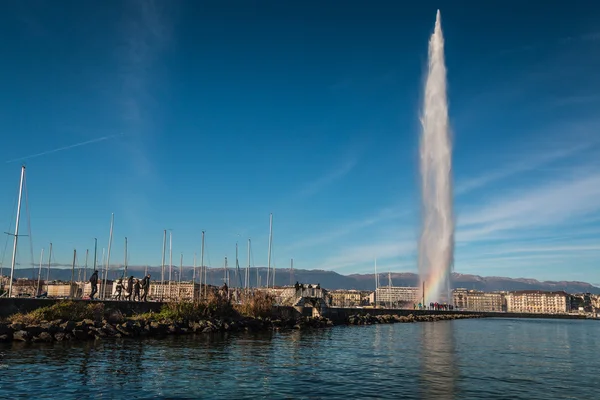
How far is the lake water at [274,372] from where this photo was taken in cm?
1969

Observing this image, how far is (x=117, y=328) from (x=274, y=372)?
1784 centimetres

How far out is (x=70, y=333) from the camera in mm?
34281

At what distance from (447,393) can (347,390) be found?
404 cm

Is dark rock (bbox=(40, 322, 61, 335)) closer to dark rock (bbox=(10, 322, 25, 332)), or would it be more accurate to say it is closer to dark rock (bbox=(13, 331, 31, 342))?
dark rock (bbox=(10, 322, 25, 332))

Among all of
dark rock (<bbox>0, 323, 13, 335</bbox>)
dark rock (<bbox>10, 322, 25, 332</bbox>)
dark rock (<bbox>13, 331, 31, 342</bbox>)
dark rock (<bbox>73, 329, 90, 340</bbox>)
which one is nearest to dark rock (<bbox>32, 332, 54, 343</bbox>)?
dark rock (<bbox>13, 331, 31, 342</bbox>)

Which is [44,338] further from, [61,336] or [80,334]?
[80,334]

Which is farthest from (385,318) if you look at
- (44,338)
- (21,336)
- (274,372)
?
(274,372)

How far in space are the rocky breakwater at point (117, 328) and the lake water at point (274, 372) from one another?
2128 millimetres

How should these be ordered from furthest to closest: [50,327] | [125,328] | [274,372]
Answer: [125,328] < [50,327] < [274,372]

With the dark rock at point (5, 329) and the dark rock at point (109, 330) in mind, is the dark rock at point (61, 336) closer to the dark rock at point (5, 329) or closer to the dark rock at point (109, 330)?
the dark rock at point (5, 329)

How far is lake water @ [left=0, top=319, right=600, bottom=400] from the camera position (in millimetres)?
19688

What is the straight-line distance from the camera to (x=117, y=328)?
37.7m

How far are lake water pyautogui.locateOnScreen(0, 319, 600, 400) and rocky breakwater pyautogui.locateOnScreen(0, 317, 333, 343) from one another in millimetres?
2128

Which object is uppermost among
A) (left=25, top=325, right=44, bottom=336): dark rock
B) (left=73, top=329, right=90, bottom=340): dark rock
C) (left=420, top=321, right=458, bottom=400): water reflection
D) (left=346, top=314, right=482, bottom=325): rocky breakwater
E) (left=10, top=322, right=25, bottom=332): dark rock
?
(left=10, top=322, right=25, bottom=332): dark rock
